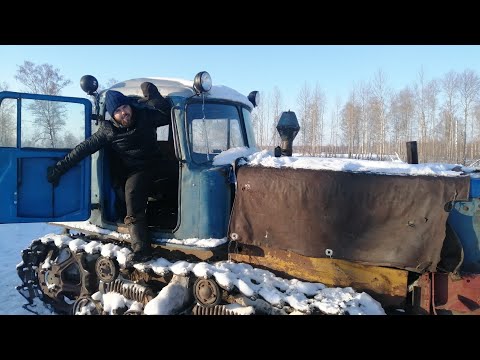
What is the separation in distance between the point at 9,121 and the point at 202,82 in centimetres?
234

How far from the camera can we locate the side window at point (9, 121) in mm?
4340

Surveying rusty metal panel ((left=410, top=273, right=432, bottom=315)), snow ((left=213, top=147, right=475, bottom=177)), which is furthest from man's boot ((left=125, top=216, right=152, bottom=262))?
rusty metal panel ((left=410, top=273, right=432, bottom=315))

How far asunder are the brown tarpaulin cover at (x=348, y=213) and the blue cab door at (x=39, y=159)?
2.18m

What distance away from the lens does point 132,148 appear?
449cm

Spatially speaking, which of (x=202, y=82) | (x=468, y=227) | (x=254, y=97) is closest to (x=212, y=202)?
(x=202, y=82)

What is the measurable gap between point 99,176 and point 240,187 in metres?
2.15

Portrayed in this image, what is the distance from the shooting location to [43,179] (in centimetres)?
453

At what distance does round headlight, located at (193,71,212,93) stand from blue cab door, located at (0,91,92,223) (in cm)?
149

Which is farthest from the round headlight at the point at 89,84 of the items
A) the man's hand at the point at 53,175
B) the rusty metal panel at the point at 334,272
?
the rusty metal panel at the point at 334,272

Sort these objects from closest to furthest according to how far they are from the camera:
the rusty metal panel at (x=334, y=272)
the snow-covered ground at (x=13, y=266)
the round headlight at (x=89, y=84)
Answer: the rusty metal panel at (x=334, y=272) → the round headlight at (x=89, y=84) → the snow-covered ground at (x=13, y=266)

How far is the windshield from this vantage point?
4.44m

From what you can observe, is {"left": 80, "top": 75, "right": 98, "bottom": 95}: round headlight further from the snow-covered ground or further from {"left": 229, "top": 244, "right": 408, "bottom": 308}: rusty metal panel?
the snow-covered ground

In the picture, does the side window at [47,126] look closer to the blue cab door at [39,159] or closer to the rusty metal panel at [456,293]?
the blue cab door at [39,159]
